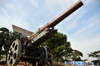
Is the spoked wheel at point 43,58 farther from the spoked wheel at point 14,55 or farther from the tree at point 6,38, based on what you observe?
the tree at point 6,38

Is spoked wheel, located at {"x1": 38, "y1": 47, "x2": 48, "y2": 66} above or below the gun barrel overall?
below

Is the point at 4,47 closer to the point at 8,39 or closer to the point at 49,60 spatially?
the point at 8,39

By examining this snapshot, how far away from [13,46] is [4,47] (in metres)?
22.0

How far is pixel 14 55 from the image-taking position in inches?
248

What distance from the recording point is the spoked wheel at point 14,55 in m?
5.76

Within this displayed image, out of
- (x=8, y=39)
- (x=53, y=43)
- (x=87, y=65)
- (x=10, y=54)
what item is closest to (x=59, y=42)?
(x=53, y=43)

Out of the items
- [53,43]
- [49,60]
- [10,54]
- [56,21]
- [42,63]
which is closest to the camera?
[56,21]

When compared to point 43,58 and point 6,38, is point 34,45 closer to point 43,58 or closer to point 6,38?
point 43,58

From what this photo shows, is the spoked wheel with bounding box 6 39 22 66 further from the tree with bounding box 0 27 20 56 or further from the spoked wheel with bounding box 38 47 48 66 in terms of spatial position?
the tree with bounding box 0 27 20 56

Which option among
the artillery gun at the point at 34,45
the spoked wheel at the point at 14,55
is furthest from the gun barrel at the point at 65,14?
the spoked wheel at the point at 14,55

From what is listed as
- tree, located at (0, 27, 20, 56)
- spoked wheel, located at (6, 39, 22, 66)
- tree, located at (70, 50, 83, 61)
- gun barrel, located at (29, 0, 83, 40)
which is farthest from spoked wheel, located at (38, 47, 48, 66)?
tree, located at (70, 50, 83, 61)

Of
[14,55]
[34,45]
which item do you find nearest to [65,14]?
[34,45]

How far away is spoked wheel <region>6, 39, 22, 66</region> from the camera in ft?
18.9

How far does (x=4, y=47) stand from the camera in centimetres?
2594
